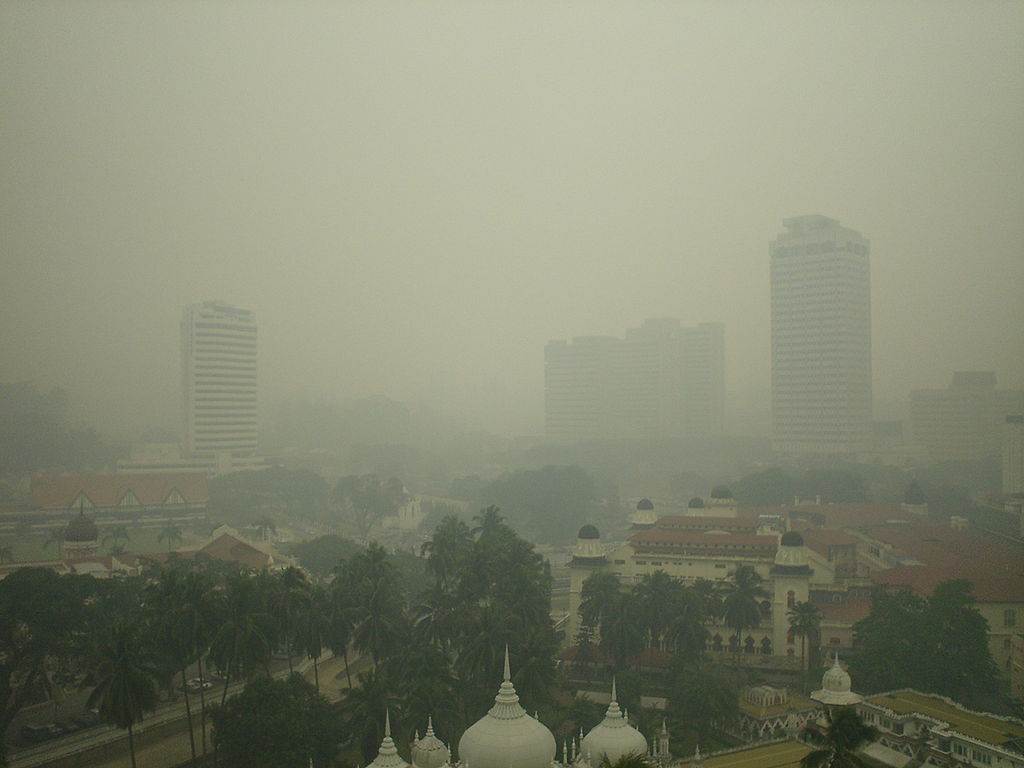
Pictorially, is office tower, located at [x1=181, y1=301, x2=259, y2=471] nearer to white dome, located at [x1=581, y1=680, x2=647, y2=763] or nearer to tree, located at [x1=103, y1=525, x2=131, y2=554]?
tree, located at [x1=103, y1=525, x2=131, y2=554]

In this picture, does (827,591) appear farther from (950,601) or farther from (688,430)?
(688,430)

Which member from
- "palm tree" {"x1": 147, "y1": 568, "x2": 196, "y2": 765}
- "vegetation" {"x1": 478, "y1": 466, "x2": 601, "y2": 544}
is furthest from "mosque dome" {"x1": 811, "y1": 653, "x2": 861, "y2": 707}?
"vegetation" {"x1": 478, "y1": 466, "x2": 601, "y2": 544}

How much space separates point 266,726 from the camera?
Result: 22016mm

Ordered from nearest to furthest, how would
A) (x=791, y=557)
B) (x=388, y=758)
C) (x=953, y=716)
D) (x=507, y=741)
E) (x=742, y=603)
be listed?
(x=388, y=758), (x=507, y=741), (x=953, y=716), (x=742, y=603), (x=791, y=557)

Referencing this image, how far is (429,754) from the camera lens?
18234 millimetres

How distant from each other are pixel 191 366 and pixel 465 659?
2917 inches

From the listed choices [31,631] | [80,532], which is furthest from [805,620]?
[80,532]

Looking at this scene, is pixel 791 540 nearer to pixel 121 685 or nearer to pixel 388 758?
pixel 388 758

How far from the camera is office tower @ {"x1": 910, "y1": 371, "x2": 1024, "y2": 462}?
7625cm

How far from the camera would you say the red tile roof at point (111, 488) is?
2594 inches

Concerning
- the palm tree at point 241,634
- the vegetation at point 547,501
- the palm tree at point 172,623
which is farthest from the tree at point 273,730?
the vegetation at point 547,501

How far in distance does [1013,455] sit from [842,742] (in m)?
60.5

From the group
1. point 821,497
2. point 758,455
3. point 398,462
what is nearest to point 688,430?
point 758,455

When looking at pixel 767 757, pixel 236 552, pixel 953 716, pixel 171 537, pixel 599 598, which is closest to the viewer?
pixel 767 757
